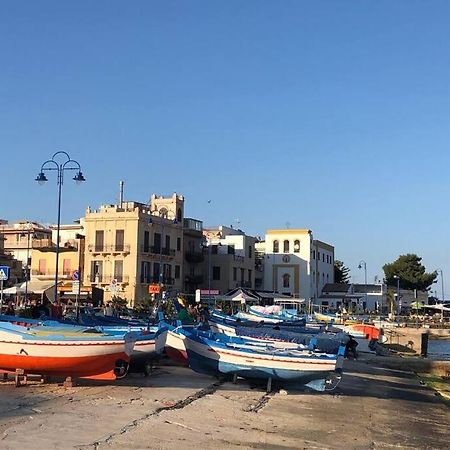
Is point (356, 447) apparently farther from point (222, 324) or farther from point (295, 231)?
point (295, 231)

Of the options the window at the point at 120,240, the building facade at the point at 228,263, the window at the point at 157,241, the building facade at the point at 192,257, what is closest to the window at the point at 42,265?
the window at the point at 120,240

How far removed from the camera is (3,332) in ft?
52.0

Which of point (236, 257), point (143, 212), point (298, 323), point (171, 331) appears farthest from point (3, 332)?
point (236, 257)

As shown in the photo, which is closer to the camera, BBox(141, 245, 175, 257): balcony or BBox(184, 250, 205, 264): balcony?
BBox(141, 245, 175, 257): balcony

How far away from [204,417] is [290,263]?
244ft

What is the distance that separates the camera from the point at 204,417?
1334 centimetres

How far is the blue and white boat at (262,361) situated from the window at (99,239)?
4342 cm

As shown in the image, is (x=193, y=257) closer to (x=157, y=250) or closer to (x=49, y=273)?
(x=157, y=250)

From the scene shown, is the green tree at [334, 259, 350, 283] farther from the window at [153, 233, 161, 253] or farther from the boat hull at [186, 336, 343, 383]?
the boat hull at [186, 336, 343, 383]

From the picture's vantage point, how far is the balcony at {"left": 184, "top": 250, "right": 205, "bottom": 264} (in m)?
70.5

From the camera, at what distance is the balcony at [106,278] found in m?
60.2

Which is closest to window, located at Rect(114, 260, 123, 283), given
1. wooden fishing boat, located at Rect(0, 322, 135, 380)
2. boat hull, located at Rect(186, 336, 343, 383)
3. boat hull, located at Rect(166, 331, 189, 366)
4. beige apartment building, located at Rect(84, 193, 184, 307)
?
beige apartment building, located at Rect(84, 193, 184, 307)

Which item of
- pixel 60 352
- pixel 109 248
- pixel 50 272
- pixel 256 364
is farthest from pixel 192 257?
pixel 60 352

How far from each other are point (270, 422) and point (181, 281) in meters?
55.3
